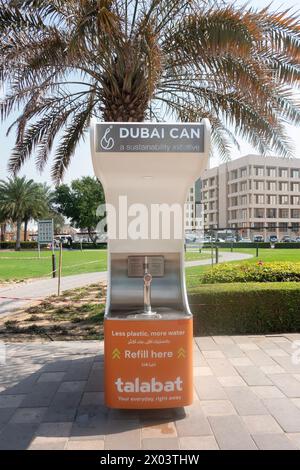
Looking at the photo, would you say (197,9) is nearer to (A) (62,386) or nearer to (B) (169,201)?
(B) (169,201)

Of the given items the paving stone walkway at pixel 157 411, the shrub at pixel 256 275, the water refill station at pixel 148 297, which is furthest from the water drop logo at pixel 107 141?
the shrub at pixel 256 275

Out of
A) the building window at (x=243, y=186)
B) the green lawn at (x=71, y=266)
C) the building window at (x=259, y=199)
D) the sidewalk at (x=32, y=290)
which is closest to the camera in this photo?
the sidewalk at (x=32, y=290)

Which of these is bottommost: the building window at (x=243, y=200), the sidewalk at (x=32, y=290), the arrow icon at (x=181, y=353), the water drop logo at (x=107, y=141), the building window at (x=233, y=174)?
the sidewalk at (x=32, y=290)

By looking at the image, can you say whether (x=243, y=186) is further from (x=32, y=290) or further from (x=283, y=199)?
(x=32, y=290)

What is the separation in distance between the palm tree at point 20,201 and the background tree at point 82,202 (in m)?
6.36

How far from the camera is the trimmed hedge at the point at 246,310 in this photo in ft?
24.2

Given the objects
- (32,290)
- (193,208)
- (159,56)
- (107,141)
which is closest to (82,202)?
(193,208)

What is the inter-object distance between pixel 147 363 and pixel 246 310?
3.67 m

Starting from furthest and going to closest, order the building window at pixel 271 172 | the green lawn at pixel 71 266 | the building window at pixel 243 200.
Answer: the building window at pixel 271 172, the building window at pixel 243 200, the green lawn at pixel 71 266

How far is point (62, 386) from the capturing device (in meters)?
5.00

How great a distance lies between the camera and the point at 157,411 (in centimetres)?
434

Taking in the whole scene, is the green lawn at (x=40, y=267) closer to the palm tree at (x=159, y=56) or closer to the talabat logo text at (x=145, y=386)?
the palm tree at (x=159, y=56)

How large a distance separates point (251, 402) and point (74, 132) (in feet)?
23.5
